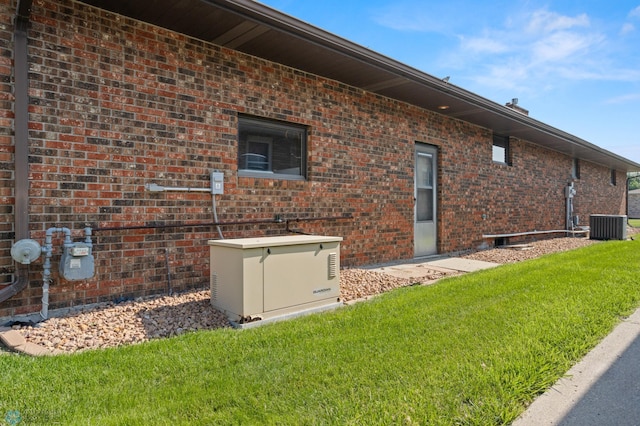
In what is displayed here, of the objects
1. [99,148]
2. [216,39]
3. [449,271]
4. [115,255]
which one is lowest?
[449,271]

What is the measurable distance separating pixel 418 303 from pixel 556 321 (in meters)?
1.33

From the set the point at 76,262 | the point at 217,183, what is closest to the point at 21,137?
the point at 76,262

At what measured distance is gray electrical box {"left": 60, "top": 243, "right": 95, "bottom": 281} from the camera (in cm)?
388

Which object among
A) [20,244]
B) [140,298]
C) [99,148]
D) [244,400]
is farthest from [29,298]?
[244,400]

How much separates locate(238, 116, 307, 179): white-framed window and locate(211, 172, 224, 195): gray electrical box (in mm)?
422

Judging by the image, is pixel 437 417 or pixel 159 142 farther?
pixel 159 142

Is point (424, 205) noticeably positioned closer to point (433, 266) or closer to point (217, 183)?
point (433, 266)

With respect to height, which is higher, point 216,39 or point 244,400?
point 216,39

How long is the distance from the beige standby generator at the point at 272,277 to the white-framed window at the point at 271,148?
1.88 metres

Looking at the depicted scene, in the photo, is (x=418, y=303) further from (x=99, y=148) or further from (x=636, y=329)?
(x=99, y=148)

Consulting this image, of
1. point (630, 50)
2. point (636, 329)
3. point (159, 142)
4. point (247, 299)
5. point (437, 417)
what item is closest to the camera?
point (437, 417)

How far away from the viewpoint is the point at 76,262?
3.91 metres

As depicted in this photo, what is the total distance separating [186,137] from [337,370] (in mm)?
3620

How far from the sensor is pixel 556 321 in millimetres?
3539
